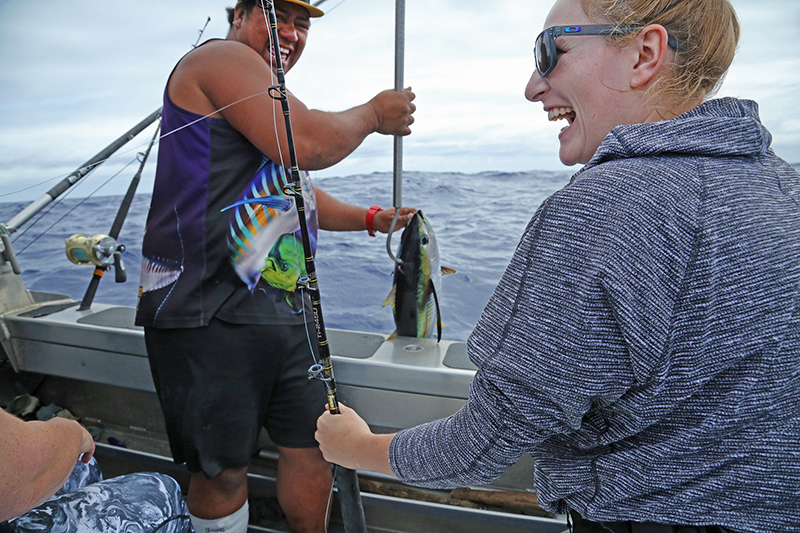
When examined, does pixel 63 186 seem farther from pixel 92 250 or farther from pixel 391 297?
pixel 391 297

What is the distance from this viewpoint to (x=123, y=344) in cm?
241

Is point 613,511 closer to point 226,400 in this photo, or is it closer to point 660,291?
point 660,291

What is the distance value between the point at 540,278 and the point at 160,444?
267 cm

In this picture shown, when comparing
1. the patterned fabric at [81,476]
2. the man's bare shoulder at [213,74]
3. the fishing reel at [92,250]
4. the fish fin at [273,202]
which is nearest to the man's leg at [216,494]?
the patterned fabric at [81,476]

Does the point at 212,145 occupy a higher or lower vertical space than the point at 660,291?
higher

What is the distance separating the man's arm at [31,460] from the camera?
863 millimetres

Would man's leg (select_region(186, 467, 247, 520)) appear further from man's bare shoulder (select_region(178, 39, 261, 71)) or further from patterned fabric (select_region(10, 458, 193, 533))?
man's bare shoulder (select_region(178, 39, 261, 71))

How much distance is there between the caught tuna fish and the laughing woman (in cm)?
153

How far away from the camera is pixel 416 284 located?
2.37m

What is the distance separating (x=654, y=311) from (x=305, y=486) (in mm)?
1474

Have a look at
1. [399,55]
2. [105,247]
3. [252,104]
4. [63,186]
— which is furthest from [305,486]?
[63,186]

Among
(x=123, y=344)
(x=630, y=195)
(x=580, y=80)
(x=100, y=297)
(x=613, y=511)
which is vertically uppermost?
(x=580, y=80)

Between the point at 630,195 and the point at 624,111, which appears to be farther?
the point at 624,111

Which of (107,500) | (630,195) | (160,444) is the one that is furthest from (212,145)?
(160,444)
